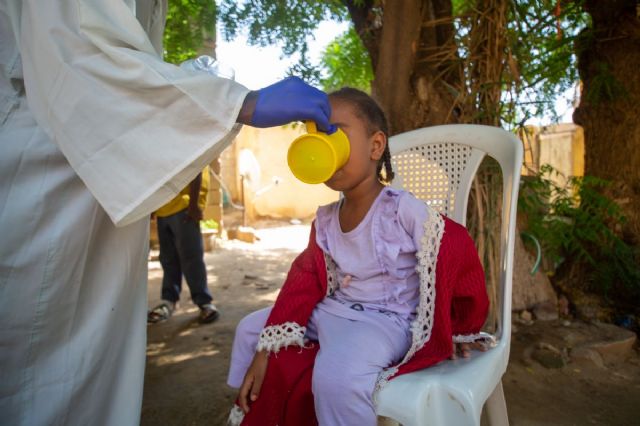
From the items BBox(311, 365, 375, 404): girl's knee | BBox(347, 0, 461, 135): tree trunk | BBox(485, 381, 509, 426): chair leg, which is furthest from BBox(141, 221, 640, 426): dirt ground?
BBox(347, 0, 461, 135): tree trunk

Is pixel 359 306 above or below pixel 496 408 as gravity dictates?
above

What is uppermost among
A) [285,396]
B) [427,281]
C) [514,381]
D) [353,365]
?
[427,281]

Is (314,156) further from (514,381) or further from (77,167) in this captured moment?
(514,381)

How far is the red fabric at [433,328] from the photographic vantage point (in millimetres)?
1146

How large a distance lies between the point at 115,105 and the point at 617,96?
2.93 metres

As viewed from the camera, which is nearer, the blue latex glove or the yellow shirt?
the blue latex glove

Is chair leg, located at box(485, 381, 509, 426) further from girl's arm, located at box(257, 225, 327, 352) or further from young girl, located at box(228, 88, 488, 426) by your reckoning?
girl's arm, located at box(257, 225, 327, 352)

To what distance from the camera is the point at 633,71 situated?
2744mm

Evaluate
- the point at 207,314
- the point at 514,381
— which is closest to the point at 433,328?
the point at 514,381

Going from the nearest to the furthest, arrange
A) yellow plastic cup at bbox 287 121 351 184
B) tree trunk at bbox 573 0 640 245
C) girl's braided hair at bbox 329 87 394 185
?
yellow plastic cup at bbox 287 121 351 184 < girl's braided hair at bbox 329 87 394 185 < tree trunk at bbox 573 0 640 245

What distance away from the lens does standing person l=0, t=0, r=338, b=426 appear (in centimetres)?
97

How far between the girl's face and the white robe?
0.35 meters

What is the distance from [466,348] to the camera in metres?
1.23

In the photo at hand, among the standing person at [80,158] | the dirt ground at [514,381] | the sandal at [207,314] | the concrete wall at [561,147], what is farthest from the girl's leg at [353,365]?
the concrete wall at [561,147]
